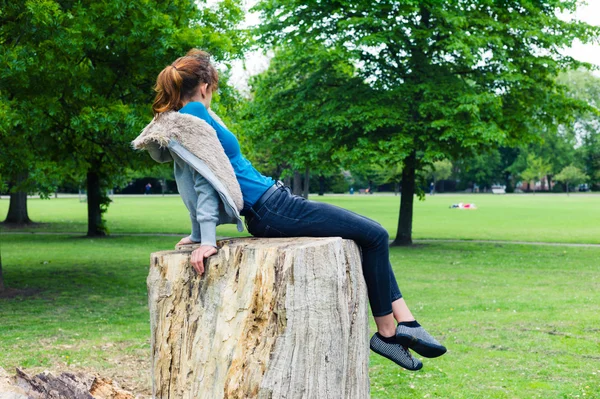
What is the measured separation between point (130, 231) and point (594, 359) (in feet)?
79.2

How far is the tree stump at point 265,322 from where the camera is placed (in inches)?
157

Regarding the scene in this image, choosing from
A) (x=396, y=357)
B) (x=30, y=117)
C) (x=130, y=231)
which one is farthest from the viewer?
(x=130, y=231)

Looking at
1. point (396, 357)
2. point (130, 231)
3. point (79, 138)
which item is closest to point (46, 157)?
point (79, 138)

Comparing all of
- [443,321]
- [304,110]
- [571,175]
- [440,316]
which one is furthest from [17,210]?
[571,175]

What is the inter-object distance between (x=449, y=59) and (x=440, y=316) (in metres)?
12.9

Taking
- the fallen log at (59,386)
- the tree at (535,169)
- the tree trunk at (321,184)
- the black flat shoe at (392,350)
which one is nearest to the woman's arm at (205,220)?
the black flat shoe at (392,350)

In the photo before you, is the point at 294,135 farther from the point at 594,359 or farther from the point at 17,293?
the point at 594,359

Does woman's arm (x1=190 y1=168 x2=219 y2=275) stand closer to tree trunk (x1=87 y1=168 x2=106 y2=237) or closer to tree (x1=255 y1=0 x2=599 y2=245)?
tree (x1=255 y1=0 x2=599 y2=245)

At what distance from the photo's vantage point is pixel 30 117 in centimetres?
1118

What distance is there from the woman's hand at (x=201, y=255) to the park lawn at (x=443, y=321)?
3222 mm

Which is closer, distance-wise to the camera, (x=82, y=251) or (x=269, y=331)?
(x=269, y=331)

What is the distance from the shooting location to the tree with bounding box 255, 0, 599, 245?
65.9 feet

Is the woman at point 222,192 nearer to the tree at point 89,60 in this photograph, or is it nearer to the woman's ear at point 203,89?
the woman's ear at point 203,89

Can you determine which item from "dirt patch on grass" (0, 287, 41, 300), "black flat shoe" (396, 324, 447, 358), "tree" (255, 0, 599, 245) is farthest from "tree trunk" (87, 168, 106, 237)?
"black flat shoe" (396, 324, 447, 358)
